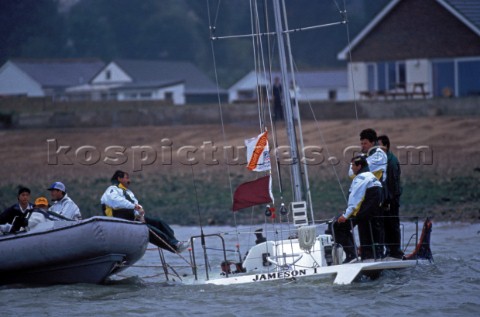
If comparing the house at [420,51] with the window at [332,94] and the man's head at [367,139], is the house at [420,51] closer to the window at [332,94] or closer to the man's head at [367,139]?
the window at [332,94]

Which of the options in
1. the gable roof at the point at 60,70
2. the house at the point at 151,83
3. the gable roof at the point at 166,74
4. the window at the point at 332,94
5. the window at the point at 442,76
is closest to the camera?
the window at the point at 442,76

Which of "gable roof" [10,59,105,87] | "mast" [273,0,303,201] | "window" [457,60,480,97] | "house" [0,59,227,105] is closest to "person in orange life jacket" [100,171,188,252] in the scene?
"mast" [273,0,303,201]

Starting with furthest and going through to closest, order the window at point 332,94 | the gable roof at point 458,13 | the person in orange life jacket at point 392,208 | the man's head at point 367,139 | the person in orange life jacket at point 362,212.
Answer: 1. the window at point 332,94
2. the gable roof at point 458,13
3. the person in orange life jacket at point 392,208
4. the man's head at point 367,139
5. the person in orange life jacket at point 362,212

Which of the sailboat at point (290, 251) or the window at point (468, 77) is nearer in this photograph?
the sailboat at point (290, 251)

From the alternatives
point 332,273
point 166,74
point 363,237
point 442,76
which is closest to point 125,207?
point 332,273

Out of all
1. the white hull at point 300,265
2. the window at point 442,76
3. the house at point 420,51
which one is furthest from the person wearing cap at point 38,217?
the window at point 442,76

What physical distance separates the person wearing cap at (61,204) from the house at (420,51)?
23.3m

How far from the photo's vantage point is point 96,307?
573 inches

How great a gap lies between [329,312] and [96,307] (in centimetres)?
310

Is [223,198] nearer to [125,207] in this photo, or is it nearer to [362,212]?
[125,207]

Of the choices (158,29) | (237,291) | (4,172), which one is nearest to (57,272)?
(237,291)

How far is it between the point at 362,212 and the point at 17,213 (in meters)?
5.10

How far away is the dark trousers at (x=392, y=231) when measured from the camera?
608 inches

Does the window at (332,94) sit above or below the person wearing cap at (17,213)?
above
